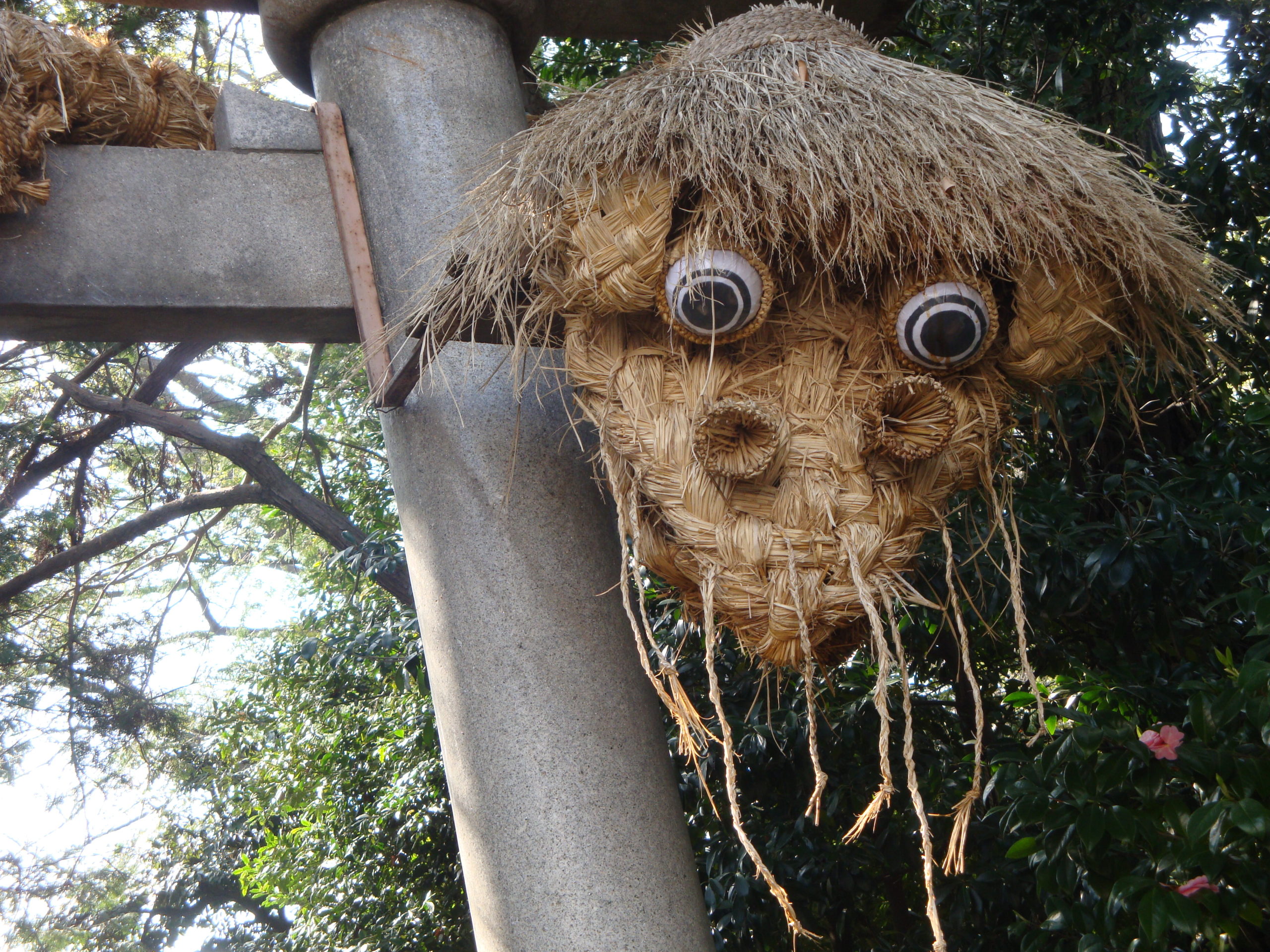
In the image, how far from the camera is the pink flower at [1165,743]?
2.27 metres

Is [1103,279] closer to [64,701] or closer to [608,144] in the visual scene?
[608,144]

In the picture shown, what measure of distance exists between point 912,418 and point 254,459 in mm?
4515

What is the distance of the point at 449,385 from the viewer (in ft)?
7.43

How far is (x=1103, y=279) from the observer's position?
1.86 metres

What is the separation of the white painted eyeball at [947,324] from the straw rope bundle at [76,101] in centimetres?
189

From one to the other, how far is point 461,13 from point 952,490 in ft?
6.02

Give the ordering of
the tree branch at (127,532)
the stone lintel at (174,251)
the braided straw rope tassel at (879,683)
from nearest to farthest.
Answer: the braided straw rope tassel at (879,683) → the stone lintel at (174,251) → the tree branch at (127,532)

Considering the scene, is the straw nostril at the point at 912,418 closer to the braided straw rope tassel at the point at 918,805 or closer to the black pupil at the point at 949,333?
the black pupil at the point at 949,333

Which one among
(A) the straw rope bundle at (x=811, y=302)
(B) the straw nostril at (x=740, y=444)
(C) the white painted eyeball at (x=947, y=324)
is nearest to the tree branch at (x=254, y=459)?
(A) the straw rope bundle at (x=811, y=302)

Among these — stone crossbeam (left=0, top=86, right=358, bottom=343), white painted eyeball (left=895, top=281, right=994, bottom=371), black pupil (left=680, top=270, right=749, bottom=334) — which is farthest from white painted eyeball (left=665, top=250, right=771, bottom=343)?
stone crossbeam (left=0, top=86, right=358, bottom=343)

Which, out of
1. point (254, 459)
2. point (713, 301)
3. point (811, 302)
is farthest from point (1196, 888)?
point (254, 459)

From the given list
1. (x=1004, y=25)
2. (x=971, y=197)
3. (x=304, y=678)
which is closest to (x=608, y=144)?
(x=971, y=197)

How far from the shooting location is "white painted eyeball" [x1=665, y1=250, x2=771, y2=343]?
176cm

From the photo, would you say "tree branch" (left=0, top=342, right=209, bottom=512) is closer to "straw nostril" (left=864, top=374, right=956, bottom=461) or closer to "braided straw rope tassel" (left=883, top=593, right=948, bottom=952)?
"straw nostril" (left=864, top=374, right=956, bottom=461)
